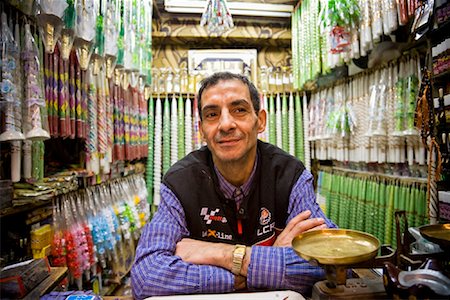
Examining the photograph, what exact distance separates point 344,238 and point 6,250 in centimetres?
167

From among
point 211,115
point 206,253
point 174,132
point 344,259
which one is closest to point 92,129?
point 211,115

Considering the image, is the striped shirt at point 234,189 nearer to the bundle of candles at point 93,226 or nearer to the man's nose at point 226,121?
the man's nose at point 226,121

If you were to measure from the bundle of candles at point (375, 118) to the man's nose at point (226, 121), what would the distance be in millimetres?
1417

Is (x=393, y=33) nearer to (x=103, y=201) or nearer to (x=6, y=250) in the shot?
(x=103, y=201)

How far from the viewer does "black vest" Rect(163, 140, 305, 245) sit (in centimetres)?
151

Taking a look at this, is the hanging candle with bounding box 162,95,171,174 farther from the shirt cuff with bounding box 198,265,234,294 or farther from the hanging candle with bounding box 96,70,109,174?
the shirt cuff with bounding box 198,265,234,294

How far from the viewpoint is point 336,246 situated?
94 cm

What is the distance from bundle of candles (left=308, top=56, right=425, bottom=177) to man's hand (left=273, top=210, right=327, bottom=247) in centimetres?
135

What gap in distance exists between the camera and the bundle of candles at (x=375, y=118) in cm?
229

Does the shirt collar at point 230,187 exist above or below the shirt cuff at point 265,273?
above

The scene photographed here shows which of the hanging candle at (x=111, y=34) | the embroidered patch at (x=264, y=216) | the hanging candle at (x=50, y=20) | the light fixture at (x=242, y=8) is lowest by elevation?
the embroidered patch at (x=264, y=216)

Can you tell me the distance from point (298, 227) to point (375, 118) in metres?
1.69

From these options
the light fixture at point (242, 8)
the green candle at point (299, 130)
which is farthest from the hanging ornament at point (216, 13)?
the green candle at point (299, 130)

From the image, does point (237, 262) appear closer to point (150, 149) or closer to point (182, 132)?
point (182, 132)
